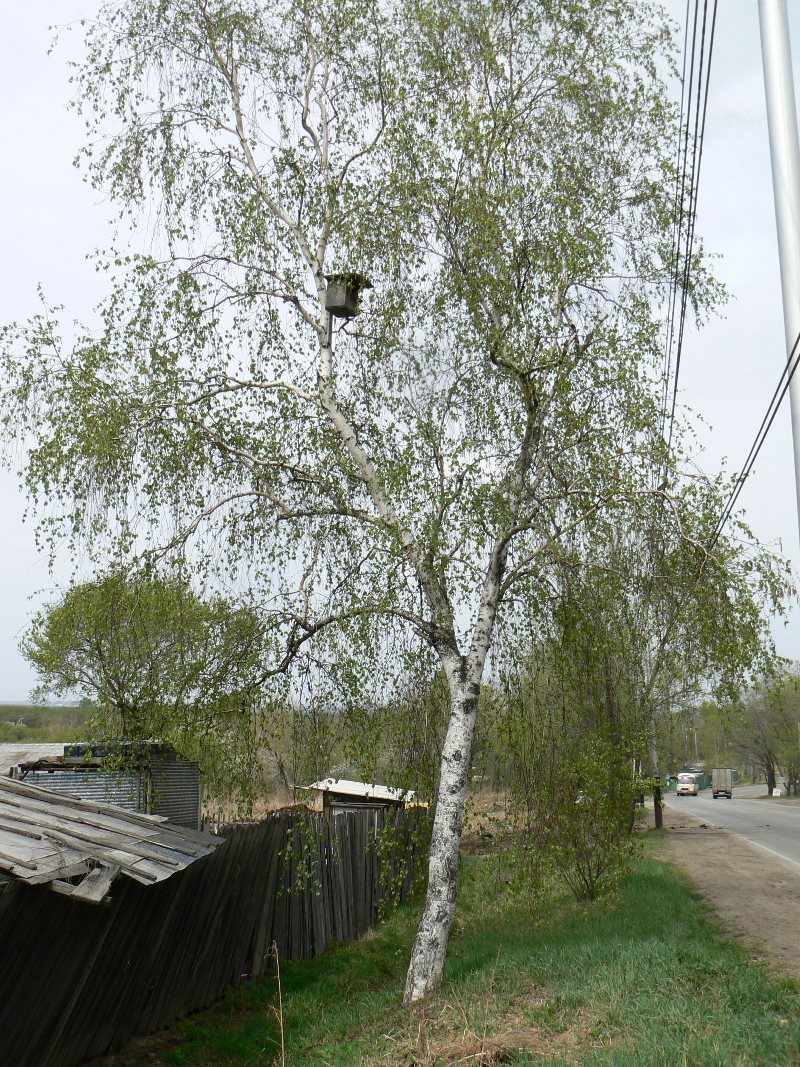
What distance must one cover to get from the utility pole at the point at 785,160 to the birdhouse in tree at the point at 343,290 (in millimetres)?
4575

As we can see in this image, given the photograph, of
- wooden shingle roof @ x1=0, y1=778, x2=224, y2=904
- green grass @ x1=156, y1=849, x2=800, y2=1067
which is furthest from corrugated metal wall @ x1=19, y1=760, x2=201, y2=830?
wooden shingle roof @ x1=0, y1=778, x2=224, y2=904

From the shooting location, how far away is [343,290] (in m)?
10.3

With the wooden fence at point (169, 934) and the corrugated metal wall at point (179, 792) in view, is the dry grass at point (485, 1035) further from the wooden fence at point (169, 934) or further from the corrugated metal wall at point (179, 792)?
the corrugated metal wall at point (179, 792)

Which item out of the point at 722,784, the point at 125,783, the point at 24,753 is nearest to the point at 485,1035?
the point at 125,783

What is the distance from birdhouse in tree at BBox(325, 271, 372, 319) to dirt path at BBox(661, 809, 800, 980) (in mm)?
7759

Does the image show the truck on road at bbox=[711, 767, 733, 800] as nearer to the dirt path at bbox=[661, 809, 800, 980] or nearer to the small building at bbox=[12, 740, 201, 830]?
the dirt path at bbox=[661, 809, 800, 980]

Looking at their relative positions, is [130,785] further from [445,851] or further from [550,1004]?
[550,1004]

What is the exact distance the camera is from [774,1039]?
6.01 meters

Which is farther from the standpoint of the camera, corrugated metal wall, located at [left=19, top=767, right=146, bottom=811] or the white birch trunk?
corrugated metal wall, located at [left=19, top=767, right=146, bottom=811]

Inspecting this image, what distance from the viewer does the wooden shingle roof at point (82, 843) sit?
625cm

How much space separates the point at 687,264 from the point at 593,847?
7.81 m

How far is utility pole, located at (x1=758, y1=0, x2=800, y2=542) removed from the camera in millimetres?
6676

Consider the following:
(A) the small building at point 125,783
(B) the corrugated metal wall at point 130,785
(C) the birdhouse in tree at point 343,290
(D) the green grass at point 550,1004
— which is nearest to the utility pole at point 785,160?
(D) the green grass at point 550,1004

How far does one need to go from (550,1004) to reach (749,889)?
987 centimetres
